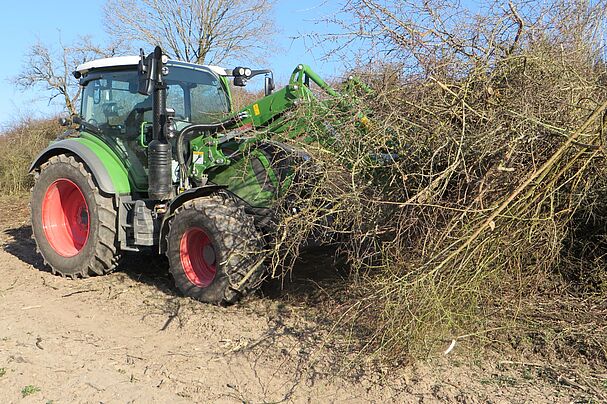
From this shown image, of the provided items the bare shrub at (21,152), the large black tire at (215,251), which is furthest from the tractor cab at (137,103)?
the bare shrub at (21,152)

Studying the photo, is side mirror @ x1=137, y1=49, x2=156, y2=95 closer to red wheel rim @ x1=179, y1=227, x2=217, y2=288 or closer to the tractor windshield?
the tractor windshield

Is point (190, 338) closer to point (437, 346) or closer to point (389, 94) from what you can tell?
point (437, 346)

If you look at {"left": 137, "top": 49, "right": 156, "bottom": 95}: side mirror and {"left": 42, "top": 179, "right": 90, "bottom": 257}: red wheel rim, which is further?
{"left": 42, "top": 179, "right": 90, "bottom": 257}: red wheel rim

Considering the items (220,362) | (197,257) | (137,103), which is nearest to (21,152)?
(137,103)

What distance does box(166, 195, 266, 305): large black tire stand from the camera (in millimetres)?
4879

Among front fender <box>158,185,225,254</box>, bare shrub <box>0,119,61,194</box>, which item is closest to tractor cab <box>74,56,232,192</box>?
front fender <box>158,185,225,254</box>

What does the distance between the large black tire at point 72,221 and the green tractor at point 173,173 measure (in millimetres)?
11

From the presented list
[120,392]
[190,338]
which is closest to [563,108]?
[190,338]

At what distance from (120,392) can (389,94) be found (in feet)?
8.83

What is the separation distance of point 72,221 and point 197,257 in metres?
Answer: 2.23

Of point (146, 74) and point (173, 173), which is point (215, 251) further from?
point (146, 74)

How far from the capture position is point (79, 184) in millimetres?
6004

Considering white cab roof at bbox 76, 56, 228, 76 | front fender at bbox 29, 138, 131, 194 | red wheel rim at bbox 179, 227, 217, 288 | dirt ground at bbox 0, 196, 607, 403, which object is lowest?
dirt ground at bbox 0, 196, 607, 403

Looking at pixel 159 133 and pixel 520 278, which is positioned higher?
pixel 159 133
